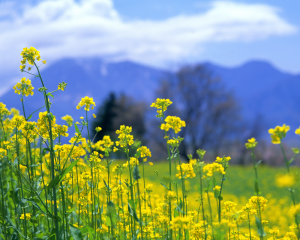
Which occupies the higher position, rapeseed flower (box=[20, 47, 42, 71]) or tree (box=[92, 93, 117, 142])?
tree (box=[92, 93, 117, 142])

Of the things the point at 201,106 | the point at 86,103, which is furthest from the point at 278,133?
the point at 201,106

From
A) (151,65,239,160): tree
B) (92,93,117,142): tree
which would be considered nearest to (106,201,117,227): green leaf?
(151,65,239,160): tree

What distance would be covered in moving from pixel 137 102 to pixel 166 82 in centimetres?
1259

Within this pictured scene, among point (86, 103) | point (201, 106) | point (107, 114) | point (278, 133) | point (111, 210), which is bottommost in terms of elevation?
point (111, 210)

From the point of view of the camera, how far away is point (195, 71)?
28578 millimetres

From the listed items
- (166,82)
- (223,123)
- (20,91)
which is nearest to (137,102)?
(166,82)

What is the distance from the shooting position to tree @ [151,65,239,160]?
27453 millimetres

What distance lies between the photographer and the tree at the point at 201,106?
27453mm

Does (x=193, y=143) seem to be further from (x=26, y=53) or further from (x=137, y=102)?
(x=26, y=53)

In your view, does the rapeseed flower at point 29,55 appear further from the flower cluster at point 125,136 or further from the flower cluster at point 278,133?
the flower cluster at point 278,133

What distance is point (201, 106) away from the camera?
94.5ft

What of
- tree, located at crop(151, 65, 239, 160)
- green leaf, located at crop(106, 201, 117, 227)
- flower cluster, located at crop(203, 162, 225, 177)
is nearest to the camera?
→ green leaf, located at crop(106, 201, 117, 227)

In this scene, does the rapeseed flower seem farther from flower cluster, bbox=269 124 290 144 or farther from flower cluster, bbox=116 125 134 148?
flower cluster, bbox=269 124 290 144

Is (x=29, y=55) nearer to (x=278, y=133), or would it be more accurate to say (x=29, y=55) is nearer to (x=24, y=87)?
(x=24, y=87)
